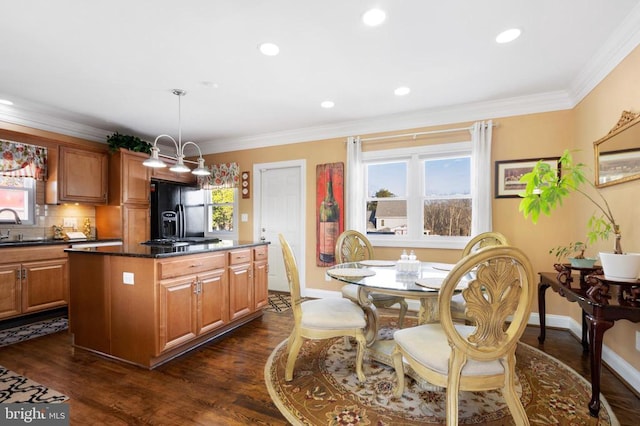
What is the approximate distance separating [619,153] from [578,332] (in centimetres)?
185

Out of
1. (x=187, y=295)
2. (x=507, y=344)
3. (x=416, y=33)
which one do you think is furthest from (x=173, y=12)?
(x=507, y=344)

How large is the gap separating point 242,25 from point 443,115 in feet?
8.81

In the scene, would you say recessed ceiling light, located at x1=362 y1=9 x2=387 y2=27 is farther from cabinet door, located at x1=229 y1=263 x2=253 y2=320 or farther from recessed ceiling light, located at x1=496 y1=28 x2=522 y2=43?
cabinet door, located at x1=229 y1=263 x2=253 y2=320

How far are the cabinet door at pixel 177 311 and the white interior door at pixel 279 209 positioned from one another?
2.19 m

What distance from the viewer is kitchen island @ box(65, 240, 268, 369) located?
7.72ft

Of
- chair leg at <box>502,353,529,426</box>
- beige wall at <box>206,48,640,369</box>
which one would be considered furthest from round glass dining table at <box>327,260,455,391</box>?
beige wall at <box>206,48,640,369</box>

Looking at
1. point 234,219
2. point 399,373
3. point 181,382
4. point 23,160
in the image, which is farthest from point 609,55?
point 23,160

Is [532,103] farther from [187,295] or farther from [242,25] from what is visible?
[187,295]

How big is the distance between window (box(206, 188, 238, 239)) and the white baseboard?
1884 millimetres

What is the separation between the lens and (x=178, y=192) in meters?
5.07

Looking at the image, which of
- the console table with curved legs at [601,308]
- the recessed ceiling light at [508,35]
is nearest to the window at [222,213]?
the recessed ceiling light at [508,35]

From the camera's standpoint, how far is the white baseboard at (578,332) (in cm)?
213

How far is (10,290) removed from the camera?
3268 millimetres

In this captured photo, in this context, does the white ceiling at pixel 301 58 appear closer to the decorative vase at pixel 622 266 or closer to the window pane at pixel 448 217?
the window pane at pixel 448 217
